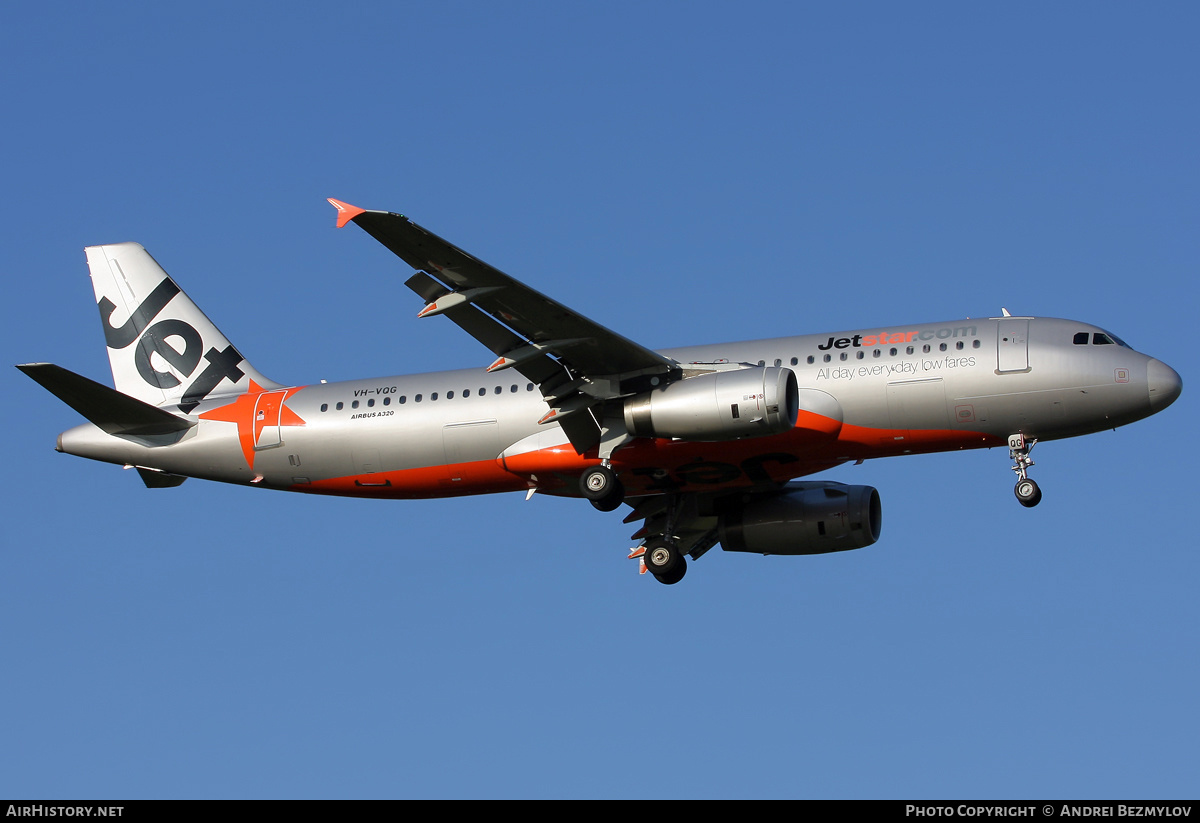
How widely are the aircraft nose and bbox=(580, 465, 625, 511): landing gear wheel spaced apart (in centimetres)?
1363

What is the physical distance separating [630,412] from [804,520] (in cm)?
817

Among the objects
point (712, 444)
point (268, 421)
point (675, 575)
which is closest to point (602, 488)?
point (712, 444)

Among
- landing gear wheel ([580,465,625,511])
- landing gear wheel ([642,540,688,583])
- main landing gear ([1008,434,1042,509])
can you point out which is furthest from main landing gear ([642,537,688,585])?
main landing gear ([1008,434,1042,509])

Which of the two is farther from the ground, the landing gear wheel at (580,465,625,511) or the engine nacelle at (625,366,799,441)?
the engine nacelle at (625,366,799,441)

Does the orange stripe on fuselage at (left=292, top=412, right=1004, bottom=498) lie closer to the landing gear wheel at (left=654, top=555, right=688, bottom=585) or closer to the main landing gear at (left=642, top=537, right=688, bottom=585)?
the main landing gear at (left=642, top=537, right=688, bottom=585)

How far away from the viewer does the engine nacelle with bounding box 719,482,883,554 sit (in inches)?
1683

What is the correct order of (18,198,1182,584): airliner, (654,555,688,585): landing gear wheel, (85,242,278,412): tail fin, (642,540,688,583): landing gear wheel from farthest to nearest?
(85,242,278,412): tail fin
(654,555,688,585): landing gear wheel
(642,540,688,583): landing gear wheel
(18,198,1182,584): airliner

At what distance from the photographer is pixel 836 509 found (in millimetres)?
42781

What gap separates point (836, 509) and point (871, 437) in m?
5.66

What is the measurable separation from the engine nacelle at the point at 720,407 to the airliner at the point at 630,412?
5cm
